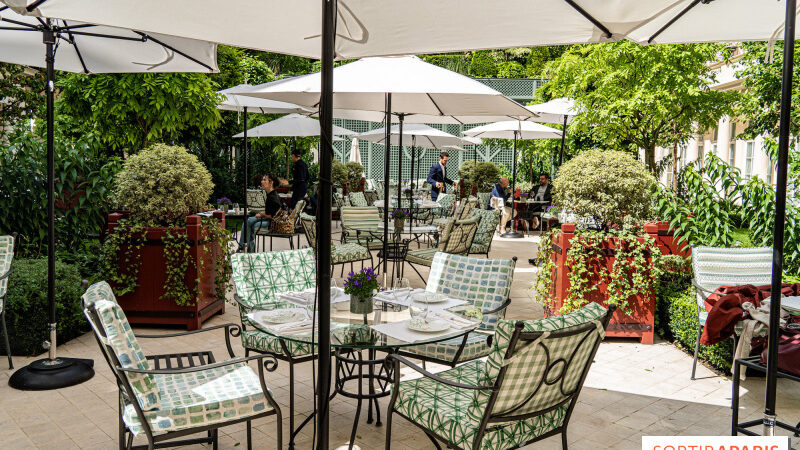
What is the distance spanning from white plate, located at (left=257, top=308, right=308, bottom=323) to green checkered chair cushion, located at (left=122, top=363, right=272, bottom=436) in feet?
1.04

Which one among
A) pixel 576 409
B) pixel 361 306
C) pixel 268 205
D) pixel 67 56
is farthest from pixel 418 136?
pixel 361 306

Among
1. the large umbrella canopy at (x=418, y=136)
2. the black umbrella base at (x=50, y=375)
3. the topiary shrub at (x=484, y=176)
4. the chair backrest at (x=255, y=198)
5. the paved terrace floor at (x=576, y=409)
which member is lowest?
the paved terrace floor at (x=576, y=409)

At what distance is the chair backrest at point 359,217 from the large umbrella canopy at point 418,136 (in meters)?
4.05

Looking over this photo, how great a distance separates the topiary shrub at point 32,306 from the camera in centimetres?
532

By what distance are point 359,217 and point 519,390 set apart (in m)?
6.14

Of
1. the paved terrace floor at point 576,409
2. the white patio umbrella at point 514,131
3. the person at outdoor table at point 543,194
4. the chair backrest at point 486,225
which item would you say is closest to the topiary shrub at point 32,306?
the paved terrace floor at point 576,409

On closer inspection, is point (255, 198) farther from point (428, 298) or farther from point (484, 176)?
point (428, 298)

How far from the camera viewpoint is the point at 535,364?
9.17 ft

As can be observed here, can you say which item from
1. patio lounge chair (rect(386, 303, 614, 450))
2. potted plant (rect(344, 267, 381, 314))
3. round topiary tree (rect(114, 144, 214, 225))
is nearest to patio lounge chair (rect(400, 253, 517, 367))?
potted plant (rect(344, 267, 381, 314))

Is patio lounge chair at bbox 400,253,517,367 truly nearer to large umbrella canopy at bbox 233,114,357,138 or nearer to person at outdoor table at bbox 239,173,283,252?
person at outdoor table at bbox 239,173,283,252

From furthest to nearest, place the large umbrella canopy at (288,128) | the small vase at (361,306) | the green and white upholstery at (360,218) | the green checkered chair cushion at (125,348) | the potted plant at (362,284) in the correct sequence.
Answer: the large umbrella canopy at (288,128)
the green and white upholstery at (360,218)
the small vase at (361,306)
the potted plant at (362,284)
the green checkered chair cushion at (125,348)

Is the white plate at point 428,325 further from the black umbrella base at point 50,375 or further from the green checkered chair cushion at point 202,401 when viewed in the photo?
the black umbrella base at point 50,375

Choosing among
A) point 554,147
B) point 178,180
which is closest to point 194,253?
point 178,180

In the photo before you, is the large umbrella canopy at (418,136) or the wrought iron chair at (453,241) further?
the large umbrella canopy at (418,136)
